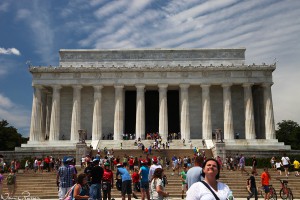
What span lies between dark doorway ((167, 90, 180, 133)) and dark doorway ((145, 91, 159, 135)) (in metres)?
2.40

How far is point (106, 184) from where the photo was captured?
16.2 m

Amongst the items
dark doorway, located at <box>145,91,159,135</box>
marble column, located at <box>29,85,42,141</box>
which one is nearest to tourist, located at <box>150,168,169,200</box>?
marble column, located at <box>29,85,42,141</box>

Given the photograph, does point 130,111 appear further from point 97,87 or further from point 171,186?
point 171,186

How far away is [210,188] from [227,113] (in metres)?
55.0

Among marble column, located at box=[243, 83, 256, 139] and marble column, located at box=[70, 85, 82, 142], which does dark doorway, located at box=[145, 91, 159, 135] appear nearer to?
marble column, located at box=[70, 85, 82, 142]

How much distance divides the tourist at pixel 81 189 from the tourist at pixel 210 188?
5.60 m

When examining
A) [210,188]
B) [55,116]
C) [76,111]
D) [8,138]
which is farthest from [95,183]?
[8,138]

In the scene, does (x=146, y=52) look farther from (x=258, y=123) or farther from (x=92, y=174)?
(x=92, y=174)

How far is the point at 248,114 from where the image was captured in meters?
59.2

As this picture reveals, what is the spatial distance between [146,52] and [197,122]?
15457 mm

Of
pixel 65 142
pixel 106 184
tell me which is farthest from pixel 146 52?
pixel 106 184

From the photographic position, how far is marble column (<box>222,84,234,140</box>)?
5847cm

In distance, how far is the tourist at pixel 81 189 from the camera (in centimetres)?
1034

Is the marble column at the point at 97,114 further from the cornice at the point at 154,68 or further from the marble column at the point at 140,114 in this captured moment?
the marble column at the point at 140,114
